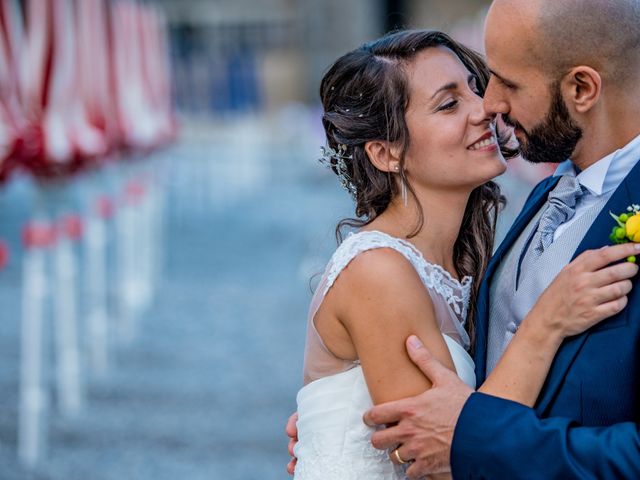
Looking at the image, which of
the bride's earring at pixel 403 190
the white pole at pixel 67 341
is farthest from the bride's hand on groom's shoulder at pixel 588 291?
the white pole at pixel 67 341

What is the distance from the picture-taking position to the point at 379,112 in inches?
112

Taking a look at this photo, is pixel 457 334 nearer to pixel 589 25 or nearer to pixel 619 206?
pixel 619 206

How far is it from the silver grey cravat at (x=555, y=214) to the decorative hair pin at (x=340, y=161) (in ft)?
2.00

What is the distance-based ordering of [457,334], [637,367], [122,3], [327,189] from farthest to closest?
[327,189], [122,3], [457,334], [637,367]

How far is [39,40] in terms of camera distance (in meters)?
6.12

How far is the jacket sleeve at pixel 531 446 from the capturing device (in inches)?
85.4

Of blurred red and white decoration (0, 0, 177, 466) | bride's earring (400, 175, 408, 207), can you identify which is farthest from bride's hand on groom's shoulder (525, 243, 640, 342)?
blurred red and white decoration (0, 0, 177, 466)

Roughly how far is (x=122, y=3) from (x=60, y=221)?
3.46 meters

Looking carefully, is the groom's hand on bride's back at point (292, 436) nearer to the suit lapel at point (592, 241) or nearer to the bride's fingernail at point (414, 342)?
the bride's fingernail at point (414, 342)

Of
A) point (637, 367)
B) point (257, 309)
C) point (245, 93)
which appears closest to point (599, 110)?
point (637, 367)

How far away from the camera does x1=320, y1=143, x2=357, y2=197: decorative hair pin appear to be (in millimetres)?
2980

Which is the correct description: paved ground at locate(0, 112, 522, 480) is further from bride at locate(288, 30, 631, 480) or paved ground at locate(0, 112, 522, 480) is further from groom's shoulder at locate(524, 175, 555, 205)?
groom's shoulder at locate(524, 175, 555, 205)

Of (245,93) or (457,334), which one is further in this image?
(245,93)

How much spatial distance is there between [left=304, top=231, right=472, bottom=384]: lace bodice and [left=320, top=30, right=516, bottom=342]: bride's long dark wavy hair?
0.09m
